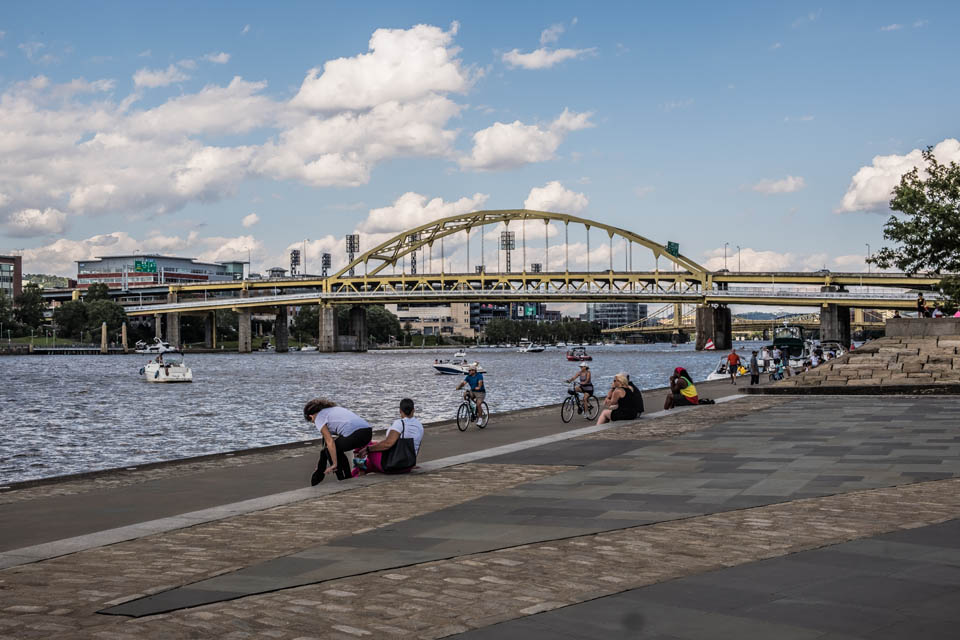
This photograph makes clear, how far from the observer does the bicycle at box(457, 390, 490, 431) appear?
26.6 metres

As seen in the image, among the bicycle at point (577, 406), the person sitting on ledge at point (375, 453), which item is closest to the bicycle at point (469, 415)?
the bicycle at point (577, 406)

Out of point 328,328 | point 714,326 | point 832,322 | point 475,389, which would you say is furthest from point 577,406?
point 328,328

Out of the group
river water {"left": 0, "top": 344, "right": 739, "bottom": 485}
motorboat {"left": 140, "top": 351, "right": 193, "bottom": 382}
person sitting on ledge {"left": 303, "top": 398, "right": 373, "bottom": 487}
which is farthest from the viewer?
motorboat {"left": 140, "top": 351, "right": 193, "bottom": 382}

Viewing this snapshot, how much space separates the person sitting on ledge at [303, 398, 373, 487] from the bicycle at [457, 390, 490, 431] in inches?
387

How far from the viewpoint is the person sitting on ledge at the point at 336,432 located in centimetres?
1595

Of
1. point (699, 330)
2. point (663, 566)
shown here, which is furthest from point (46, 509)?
point (699, 330)

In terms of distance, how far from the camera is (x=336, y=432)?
16422 mm

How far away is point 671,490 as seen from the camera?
14.1 metres

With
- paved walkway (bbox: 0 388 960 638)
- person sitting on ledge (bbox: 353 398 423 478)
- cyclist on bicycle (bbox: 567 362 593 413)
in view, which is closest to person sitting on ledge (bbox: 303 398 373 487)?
person sitting on ledge (bbox: 353 398 423 478)

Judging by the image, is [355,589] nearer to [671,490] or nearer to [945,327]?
[671,490]

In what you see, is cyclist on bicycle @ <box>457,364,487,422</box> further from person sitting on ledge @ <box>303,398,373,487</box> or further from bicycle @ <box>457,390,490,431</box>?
person sitting on ledge @ <box>303,398,373,487</box>

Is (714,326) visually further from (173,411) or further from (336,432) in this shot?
(336,432)

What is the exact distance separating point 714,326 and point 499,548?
170m

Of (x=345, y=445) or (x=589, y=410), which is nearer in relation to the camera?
(x=345, y=445)
